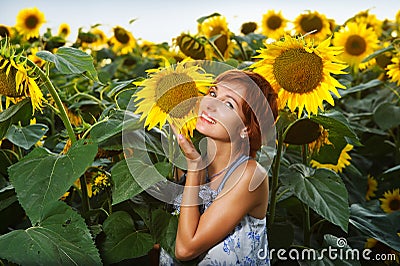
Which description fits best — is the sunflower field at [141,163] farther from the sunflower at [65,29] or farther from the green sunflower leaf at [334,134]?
the sunflower at [65,29]

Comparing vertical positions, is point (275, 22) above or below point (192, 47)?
above

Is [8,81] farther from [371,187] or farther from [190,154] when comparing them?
[371,187]

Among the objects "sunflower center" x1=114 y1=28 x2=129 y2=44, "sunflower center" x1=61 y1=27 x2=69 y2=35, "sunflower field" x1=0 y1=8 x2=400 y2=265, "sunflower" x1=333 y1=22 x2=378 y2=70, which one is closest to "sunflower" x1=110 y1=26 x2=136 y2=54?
"sunflower center" x1=114 y1=28 x2=129 y2=44

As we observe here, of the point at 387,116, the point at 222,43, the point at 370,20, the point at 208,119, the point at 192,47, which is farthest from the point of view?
the point at 370,20

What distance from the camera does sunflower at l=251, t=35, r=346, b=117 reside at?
731 millimetres

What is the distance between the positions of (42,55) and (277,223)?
0.38 metres

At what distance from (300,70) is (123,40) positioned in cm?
111

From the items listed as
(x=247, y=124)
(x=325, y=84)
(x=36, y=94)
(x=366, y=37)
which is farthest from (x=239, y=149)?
(x=366, y=37)

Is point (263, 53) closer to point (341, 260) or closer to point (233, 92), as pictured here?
point (233, 92)

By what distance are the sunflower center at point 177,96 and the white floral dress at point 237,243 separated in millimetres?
81

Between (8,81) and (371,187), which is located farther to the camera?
(371,187)

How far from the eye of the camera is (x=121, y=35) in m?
1.77

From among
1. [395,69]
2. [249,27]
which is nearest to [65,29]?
[249,27]

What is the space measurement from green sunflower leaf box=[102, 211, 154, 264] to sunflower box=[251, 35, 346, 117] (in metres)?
0.23
